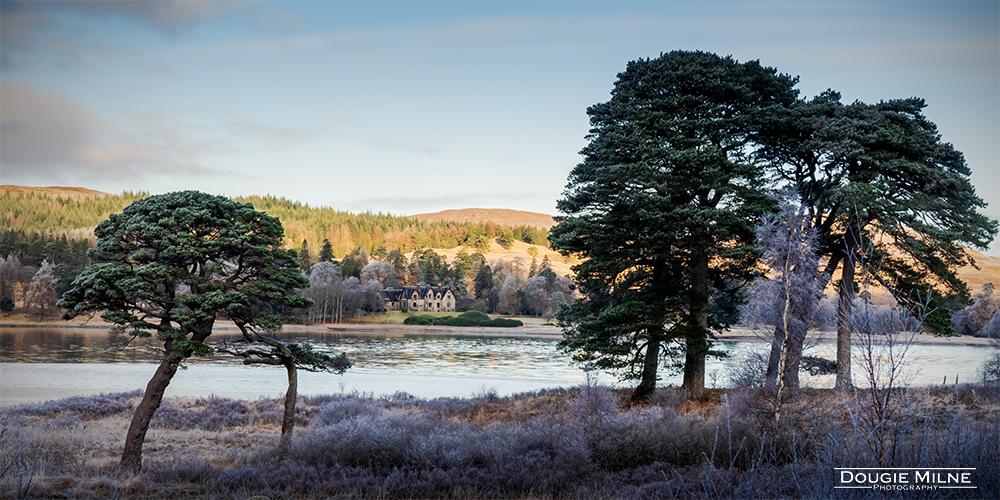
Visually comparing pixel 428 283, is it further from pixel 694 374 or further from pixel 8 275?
pixel 694 374

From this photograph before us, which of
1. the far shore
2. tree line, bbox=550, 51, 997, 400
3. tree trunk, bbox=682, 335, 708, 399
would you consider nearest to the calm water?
tree trunk, bbox=682, 335, 708, 399

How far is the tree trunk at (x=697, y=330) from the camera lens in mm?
18562

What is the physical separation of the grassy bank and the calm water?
32.9 feet

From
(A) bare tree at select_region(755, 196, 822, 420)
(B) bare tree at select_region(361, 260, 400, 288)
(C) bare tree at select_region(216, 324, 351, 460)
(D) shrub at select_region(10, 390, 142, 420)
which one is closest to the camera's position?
(C) bare tree at select_region(216, 324, 351, 460)

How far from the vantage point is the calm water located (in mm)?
30078

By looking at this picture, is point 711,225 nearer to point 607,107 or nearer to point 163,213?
point 607,107

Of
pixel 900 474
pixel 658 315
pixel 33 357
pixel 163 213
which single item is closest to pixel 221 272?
pixel 163 213

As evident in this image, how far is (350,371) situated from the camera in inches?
1535

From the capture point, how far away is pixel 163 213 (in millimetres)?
11164

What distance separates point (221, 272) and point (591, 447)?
739 cm

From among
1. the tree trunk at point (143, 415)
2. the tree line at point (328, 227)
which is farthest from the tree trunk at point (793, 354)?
the tree line at point (328, 227)

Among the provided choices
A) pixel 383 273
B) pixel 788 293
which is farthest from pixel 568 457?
pixel 383 273

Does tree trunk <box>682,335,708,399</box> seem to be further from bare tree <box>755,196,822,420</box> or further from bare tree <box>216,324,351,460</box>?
bare tree <box>216,324,351,460</box>

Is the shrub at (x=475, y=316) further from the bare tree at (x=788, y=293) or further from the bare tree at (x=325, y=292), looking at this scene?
the bare tree at (x=788, y=293)
